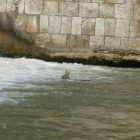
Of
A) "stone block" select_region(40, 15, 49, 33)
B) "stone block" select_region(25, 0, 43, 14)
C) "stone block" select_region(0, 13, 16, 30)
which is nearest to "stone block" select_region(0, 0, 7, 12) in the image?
"stone block" select_region(0, 13, 16, 30)

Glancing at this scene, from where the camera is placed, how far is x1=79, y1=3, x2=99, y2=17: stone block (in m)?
10.7

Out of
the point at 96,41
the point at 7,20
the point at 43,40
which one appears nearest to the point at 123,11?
the point at 96,41

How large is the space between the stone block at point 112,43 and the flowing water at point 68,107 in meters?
2.79

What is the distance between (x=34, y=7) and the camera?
10742mm

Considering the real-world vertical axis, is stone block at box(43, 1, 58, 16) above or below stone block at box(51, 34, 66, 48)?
above

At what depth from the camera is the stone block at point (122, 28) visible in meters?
10.8

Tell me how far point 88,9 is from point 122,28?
1.11m

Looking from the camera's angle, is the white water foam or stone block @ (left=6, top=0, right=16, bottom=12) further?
stone block @ (left=6, top=0, right=16, bottom=12)

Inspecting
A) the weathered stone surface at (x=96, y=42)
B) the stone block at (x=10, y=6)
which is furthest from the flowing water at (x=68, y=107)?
the stone block at (x=10, y=6)

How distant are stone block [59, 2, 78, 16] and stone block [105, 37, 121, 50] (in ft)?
3.94

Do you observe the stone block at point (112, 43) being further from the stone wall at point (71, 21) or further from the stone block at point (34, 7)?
the stone block at point (34, 7)

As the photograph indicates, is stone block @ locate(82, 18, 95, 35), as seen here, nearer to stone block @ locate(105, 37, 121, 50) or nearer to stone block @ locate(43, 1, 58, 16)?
stone block @ locate(105, 37, 121, 50)

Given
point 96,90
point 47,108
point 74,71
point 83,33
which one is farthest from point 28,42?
point 47,108

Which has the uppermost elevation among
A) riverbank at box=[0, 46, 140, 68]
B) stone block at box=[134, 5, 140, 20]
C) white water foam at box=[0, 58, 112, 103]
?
stone block at box=[134, 5, 140, 20]
